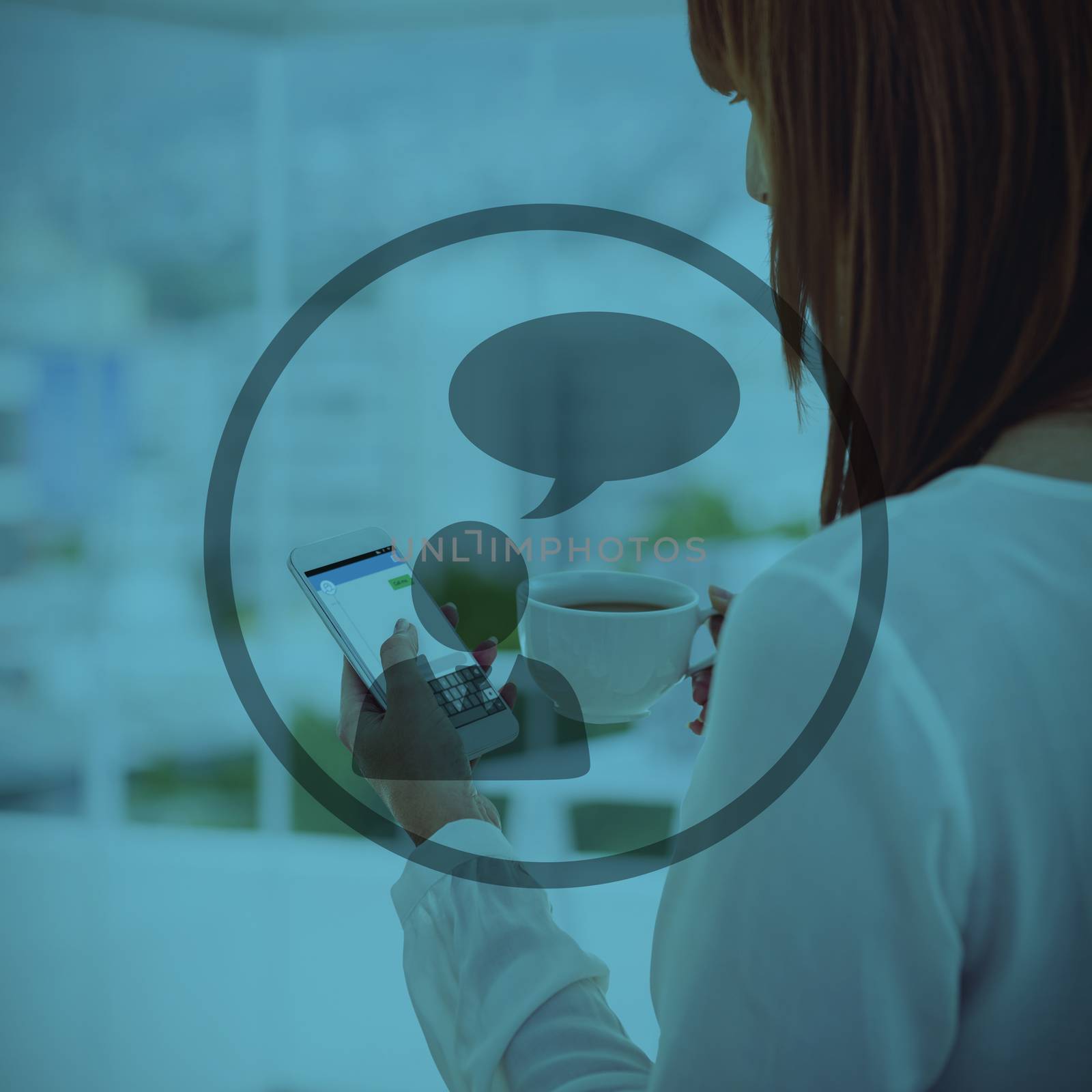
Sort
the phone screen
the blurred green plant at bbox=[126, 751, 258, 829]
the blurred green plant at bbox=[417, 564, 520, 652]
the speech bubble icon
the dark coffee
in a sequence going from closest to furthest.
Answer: the dark coffee
the phone screen
the blurred green plant at bbox=[417, 564, 520, 652]
the speech bubble icon
the blurred green plant at bbox=[126, 751, 258, 829]

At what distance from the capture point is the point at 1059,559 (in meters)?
0.26

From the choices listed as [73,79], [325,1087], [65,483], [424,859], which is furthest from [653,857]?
[73,79]

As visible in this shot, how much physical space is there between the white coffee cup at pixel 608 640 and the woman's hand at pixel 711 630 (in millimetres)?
14

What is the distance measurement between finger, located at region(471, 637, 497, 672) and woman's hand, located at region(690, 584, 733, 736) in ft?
0.54

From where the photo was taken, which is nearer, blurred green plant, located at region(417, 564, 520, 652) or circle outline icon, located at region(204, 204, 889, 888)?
blurred green plant, located at region(417, 564, 520, 652)

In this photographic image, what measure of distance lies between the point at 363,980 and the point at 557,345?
3.76 feet

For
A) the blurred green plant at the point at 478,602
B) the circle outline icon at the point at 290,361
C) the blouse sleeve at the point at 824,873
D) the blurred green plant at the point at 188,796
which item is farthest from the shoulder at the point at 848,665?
the blurred green plant at the point at 188,796

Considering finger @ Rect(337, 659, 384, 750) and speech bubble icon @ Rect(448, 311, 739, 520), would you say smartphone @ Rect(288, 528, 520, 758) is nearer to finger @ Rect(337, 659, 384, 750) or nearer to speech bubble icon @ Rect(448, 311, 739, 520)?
finger @ Rect(337, 659, 384, 750)

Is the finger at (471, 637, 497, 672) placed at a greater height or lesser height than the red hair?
lesser

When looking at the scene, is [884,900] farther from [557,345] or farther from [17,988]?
[17,988]

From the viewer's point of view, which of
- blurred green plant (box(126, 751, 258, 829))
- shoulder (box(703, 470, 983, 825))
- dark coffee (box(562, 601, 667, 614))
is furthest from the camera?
blurred green plant (box(126, 751, 258, 829))

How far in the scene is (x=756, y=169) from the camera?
43 cm

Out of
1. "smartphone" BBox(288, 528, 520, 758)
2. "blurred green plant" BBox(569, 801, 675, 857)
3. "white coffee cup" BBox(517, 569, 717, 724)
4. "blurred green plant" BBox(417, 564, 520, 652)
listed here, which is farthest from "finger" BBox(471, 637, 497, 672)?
"blurred green plant" BBox(569, 801, 675, 857)

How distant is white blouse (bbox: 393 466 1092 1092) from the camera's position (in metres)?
0.25
